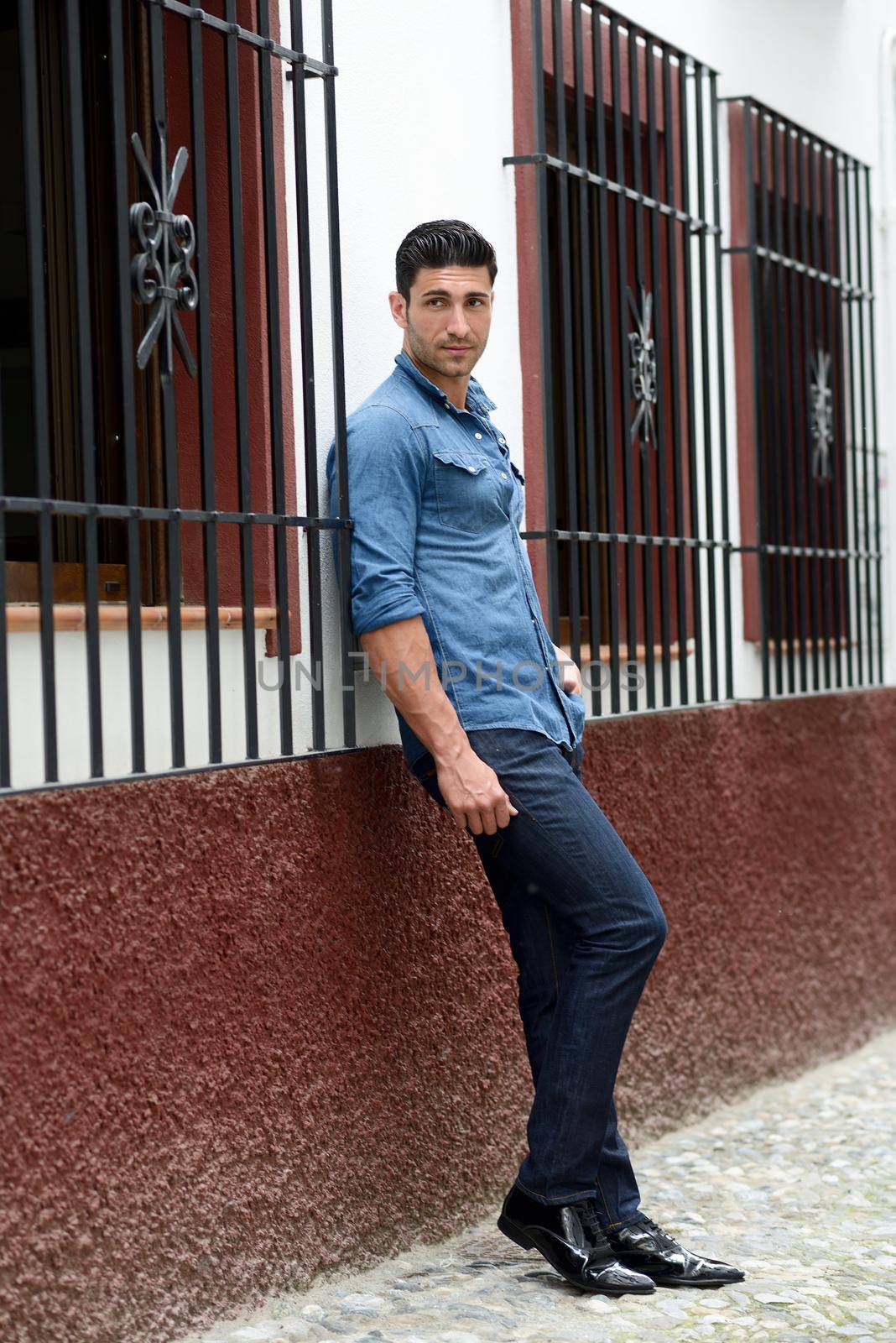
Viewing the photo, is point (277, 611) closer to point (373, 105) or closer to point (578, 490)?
point (373, 105)

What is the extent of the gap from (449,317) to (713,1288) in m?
2.10

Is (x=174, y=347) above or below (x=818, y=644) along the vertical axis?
above

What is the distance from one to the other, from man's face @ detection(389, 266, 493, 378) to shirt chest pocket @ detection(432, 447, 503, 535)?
0.65 feet

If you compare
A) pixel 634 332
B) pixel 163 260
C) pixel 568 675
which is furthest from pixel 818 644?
pixel 163 260

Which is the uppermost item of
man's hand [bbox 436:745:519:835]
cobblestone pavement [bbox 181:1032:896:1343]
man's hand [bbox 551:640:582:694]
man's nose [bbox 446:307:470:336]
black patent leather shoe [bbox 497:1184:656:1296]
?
man's nose [bbox 446:307:470:336]

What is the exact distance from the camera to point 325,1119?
3.90 meters

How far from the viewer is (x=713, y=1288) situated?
3.95 meters

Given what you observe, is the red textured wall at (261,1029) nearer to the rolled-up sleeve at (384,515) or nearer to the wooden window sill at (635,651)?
the wooden window sill at (635,651)

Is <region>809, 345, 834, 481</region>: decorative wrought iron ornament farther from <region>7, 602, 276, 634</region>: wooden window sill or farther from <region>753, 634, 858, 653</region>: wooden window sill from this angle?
<region>7, 602, 276, 634</region>: wooden window sill

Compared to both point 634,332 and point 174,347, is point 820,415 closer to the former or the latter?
point 634,332

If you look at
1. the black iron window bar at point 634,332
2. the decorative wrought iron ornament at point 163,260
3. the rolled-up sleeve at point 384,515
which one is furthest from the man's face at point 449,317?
the black iron window bar at point 634,332

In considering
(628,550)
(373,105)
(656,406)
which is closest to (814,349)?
(656,406)

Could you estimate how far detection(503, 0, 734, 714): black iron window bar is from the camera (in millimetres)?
5137

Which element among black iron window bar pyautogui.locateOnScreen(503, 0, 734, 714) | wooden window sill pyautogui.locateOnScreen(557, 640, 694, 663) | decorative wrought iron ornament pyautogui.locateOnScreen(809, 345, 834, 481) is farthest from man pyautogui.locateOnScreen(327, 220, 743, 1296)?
decorative wrought iron ornament pyautogui.locateOnScreen(809, 345, 834, 481)
